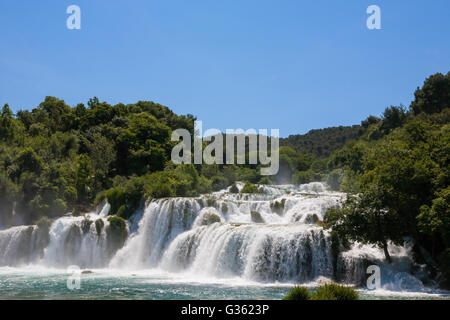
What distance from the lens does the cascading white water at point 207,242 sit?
2034cm

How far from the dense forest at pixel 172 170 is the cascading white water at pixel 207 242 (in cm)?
174

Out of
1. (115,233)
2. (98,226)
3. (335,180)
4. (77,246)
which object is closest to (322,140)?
(335,180)

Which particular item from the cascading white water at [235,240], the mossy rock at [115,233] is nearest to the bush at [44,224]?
the mossy rock at [115,233]

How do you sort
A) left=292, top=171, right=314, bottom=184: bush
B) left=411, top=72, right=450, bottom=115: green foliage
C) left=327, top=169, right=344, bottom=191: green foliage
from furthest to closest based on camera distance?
left=292, top=171, right=314, bottom=184: bush, left=411, top=72, right=450, bottom=115: green foliage, left=327, top=169, right=344, bottom=191: green foliage

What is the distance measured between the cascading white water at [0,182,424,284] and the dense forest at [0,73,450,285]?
1.74 meters

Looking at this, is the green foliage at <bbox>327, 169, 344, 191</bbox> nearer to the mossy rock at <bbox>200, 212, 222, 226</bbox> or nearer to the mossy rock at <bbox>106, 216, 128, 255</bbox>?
the mossy rock at <bbox>200, 212, 222, 226</bbox>

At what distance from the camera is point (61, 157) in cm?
4169

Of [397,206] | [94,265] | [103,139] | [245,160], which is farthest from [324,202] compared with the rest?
[245,160]

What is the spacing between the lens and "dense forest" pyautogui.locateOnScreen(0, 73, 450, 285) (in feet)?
62.4

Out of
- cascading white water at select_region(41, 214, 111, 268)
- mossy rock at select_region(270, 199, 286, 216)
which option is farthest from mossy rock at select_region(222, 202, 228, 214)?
cascading white water at select_region(41, 214, 111, 268)

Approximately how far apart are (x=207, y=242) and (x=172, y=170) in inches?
647

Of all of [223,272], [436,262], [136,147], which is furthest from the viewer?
[136,147]

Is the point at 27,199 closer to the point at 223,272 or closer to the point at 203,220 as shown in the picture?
the point at 203,220

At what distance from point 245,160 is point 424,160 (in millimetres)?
49556
